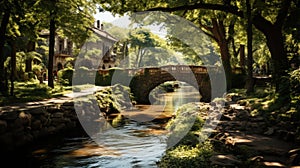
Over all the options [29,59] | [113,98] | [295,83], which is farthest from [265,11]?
[29,59]

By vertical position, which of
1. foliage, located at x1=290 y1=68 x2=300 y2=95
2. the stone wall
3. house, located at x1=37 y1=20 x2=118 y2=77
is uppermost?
house, located at x1=37 y1=20 x2=118 y2=77

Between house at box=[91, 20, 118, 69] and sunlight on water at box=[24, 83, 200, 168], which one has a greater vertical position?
house at box=[91, 20, 118, 69]

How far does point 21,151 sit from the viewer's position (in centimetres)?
1059

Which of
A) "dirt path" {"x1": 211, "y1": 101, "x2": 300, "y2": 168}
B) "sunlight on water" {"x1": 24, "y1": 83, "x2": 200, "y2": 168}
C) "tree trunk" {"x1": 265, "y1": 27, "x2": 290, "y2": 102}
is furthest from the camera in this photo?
"tree trunk" {"x1": 265, "y1": 27, "x2": 290, "y2": 102}

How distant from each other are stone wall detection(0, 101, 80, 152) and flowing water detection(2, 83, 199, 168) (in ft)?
1.94

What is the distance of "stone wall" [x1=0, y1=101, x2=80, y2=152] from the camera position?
10.7 m

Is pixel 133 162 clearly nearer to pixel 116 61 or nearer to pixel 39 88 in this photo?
pixel 39 88

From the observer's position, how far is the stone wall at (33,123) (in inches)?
420

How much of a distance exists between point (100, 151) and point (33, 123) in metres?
3.31

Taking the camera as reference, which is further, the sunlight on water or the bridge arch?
the bridge arch

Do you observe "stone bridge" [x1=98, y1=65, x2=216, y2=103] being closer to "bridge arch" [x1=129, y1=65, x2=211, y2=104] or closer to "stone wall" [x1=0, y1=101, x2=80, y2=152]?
"bridge arch" [x1=129, y1=65, x2=211, y2=104]

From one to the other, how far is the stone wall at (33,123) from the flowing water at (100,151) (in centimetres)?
59

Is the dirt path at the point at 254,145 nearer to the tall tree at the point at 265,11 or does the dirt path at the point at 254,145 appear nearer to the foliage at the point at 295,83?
the foliage at the point at 295,83

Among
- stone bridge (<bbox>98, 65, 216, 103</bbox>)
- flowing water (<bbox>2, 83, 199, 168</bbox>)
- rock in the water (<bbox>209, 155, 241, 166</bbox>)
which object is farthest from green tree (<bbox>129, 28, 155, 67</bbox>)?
rock in the water (<bbox>209, 155, 241, 166</bbox>)
